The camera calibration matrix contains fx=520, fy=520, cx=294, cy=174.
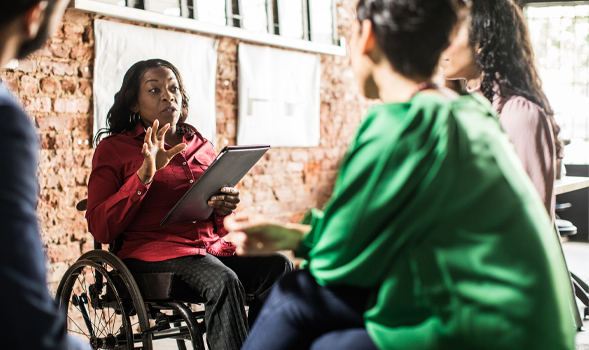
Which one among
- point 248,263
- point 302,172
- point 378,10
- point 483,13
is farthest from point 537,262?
point 302,172

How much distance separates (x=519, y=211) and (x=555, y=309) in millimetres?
144

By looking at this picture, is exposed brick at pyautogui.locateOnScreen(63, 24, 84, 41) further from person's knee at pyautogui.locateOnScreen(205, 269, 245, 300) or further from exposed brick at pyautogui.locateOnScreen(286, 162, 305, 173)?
exposed brick at pyautogui.locateOnScreen(286, 162, 305, 173)

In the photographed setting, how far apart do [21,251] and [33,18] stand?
0.24m

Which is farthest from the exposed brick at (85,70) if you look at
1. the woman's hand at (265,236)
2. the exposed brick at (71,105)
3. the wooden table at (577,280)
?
the wooden table at (577,280)

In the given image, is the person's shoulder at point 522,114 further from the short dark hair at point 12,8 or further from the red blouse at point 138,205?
the short dark hair at point 12,8

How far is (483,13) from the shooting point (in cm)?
153

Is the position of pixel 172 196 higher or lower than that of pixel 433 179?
lower

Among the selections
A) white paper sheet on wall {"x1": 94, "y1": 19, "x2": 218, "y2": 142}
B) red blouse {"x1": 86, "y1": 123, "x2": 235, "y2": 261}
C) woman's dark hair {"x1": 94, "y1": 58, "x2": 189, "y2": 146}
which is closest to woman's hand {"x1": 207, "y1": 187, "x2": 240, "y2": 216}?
red blouse {"x1": 86, "y1": 123, "x2": 235, "y2": 261}

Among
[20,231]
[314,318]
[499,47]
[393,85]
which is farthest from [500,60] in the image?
[20,231]

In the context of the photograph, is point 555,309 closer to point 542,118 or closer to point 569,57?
point 542,118

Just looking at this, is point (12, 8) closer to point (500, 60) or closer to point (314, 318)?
point (314, 318)

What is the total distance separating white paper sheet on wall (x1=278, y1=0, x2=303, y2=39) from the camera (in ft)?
12.1

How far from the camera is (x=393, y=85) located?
83cm

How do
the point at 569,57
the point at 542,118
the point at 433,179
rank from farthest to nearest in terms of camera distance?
the point at 569,57
the point at 542,118
the point at 433,179
